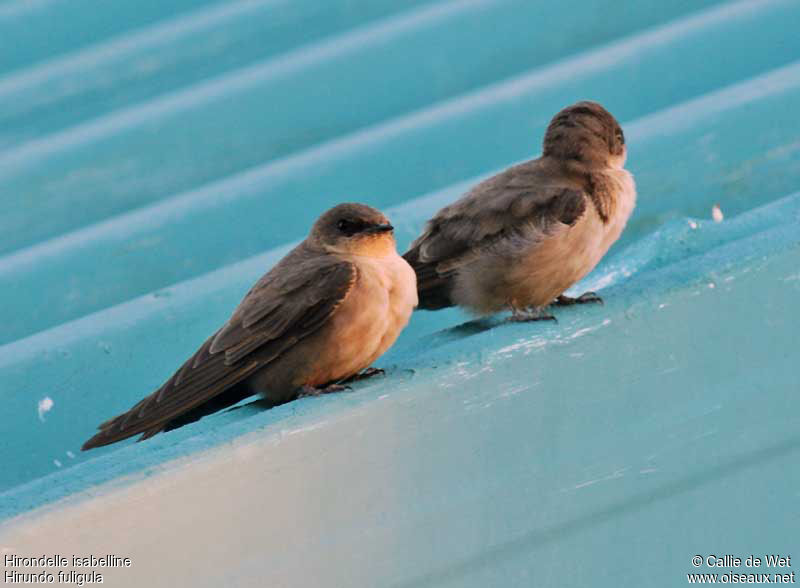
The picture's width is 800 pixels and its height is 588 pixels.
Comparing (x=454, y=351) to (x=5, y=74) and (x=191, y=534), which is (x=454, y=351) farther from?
(x=5, y=74)

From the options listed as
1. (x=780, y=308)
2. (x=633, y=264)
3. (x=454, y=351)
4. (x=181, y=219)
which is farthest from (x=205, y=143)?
(x=780, y=308)

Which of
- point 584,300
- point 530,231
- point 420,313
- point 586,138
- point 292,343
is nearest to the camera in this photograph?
point 584,300

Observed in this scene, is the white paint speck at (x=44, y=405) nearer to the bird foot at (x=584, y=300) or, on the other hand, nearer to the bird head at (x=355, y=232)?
the bird head at (x=355, y=232)

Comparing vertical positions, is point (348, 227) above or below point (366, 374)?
above

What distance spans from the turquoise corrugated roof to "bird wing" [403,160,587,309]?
0.68 ft

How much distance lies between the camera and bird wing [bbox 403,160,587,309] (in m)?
3.36

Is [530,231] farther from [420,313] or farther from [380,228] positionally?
[420,313]

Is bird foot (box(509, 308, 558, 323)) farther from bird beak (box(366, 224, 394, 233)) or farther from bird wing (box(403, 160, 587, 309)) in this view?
bird beak (box(366, 224, 394, 233))

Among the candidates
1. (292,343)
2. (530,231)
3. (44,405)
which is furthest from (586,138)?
(44,405)

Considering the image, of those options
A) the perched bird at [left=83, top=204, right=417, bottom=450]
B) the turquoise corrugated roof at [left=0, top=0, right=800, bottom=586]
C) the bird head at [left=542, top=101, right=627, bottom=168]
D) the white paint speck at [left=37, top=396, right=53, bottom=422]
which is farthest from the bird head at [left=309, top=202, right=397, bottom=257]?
the white paint speck at [left=37, top=396, right=53, bottom=422]

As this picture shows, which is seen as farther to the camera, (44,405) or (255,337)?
(44,405)

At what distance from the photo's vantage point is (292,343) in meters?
3.02

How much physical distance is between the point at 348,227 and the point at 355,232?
1.0 inches

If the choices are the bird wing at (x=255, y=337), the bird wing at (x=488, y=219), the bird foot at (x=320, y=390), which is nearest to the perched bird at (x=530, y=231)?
the bird wing at (x=488, y=219)
